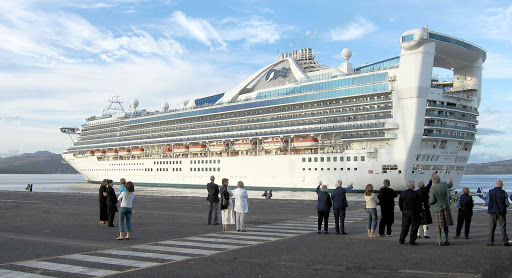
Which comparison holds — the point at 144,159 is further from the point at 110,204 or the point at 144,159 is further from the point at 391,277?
the point at 391,277

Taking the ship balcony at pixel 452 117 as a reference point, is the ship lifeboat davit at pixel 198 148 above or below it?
below

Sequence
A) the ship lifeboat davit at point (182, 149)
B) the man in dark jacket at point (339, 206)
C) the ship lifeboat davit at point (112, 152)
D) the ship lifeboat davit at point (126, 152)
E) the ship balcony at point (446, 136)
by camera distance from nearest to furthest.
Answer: the man in dark jacket at point (339, 206) → the ship balcony at point (446, 136) → the ship lifeboat davit at point (182, 149) → the ship lifeboat davit at point (126, 152) → the ship lifeboat davit at point (112, 152)

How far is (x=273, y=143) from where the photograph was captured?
191ft

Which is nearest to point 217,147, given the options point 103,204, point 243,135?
point 243,135

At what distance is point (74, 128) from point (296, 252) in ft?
313

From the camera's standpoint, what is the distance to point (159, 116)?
79438mm

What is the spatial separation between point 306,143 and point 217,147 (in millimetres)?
15888

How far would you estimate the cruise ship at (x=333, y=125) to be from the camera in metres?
46.5

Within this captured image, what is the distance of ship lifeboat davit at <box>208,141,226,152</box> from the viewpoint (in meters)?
65.2

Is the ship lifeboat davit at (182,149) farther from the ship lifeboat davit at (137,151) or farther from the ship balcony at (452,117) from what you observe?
the ship balcony at (452,117)

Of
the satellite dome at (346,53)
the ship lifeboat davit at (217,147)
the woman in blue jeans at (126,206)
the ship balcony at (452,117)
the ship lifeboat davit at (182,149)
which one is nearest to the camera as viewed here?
the woman in blue jeans at (126,206)

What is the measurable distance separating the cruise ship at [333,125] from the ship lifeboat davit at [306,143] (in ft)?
0.44

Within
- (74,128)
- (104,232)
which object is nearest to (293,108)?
(104,232)

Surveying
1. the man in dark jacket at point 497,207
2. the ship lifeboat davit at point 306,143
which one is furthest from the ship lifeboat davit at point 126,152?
the man in dark jacket at point 497,207
